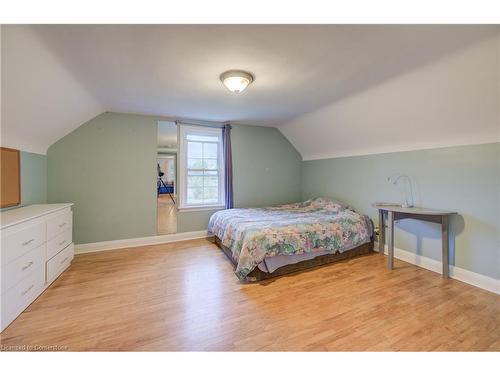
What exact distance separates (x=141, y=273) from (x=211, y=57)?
2.56 metres

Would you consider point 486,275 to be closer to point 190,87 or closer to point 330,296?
point 330,296

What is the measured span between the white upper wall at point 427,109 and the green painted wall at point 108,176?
2.98 metres

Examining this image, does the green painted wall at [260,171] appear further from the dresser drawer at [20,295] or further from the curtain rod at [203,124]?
the dresser drawer at [20,295]

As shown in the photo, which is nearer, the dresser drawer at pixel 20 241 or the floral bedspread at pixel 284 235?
the dresser drawer at pixel 20 241

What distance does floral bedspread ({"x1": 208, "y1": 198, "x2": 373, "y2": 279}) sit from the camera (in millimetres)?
2299

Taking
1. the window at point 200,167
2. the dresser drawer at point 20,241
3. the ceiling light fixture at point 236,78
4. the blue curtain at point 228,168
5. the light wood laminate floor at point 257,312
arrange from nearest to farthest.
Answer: the light wood laminate floor at point 257,312 → the dresser drawer at point 20,241 → the ceiling light fixture at point 236,78 → the window at point 200,167 → the blue curtain at point 228,168

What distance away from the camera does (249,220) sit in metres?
2.91

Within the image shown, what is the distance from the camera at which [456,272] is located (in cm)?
236

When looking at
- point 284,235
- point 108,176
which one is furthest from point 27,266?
point 284,235

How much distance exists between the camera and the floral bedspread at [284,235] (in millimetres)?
2299

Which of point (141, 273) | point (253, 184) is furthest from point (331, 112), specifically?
point (141, 273)

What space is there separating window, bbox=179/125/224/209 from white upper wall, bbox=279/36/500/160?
191 cm

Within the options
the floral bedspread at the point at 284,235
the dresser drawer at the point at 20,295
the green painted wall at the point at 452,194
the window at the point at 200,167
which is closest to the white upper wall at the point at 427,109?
the green painted wall at the point at 452,194

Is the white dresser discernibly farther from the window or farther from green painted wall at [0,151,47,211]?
the window
